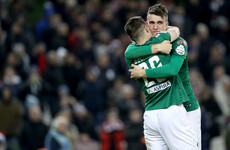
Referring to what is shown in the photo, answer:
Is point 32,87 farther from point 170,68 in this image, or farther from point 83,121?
point 170,68

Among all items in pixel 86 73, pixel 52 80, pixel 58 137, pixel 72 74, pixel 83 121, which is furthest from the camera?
pixel 86 73

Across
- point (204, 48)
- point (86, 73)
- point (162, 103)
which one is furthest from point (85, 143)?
point (162, 103)

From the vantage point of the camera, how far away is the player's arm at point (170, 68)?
6.66m

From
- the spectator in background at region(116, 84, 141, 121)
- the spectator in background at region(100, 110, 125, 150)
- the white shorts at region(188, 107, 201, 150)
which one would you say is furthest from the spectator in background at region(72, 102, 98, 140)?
the white shorts at region(188, 107, 201, 150)

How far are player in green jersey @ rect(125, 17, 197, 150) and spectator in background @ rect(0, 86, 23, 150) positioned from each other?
673 cm

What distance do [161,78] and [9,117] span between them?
7079 mm

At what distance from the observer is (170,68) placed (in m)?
6.67

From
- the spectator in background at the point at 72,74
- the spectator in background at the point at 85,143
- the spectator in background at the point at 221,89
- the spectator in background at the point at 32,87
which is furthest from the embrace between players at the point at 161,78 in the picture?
the spectator in background at the point at 221,89

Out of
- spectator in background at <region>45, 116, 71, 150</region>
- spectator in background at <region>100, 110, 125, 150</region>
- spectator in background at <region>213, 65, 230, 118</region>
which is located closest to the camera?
spectator in background at <region>45, 116, 71, 150</region>

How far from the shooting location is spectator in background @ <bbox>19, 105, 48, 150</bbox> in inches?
496

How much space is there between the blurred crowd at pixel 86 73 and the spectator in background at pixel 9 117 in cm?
2

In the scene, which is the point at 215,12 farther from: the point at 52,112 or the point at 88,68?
the point at 52,112

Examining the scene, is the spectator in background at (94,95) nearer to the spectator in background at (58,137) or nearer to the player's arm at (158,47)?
the spectator in background at (58,137)

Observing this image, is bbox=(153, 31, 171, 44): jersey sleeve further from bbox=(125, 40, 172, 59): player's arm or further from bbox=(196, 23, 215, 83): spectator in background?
bbox=(196, 23, 215, 83): spectator in background
